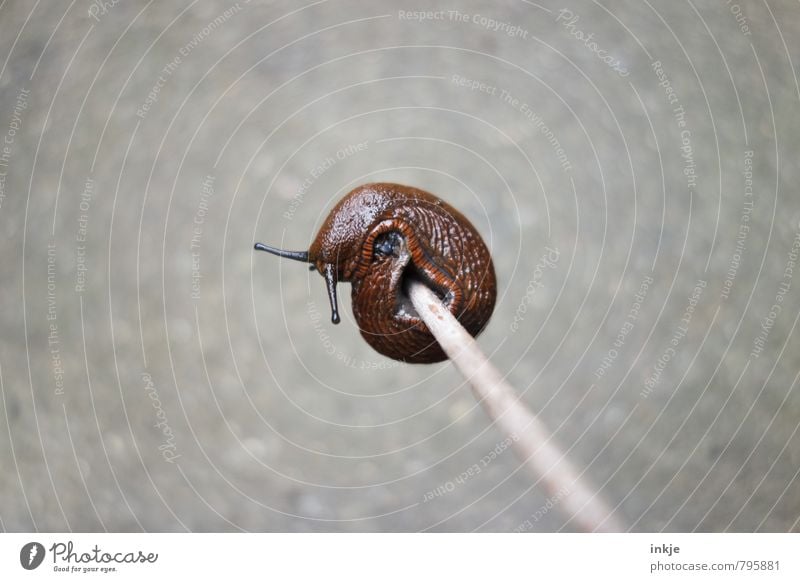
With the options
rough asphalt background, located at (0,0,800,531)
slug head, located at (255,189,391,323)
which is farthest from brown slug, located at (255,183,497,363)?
rough asphalt background, located at (0,0,800,531)

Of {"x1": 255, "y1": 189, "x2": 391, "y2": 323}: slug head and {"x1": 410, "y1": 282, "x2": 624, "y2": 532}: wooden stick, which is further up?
{"x1": 255, "y1": 189, "x2": 391, "y2": 323}: slug head

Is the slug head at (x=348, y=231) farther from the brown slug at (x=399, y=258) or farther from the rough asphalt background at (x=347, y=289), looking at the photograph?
the rough asphalt background at (x=347, y=289)

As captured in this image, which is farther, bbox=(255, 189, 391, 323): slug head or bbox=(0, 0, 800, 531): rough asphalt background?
bbox=(0, 0, 800, 531): rough asphalt background

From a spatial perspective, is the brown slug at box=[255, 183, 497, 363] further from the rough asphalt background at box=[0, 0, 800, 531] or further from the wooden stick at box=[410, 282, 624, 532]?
the rough asphalt background at box=[0, 0, 800, 531]

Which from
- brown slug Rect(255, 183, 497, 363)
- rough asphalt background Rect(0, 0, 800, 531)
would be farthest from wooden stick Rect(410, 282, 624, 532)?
rough asphalt background Rect(0, 0, 800, 531)

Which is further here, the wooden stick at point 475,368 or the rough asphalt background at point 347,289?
the rough asphalt background at point 347,289

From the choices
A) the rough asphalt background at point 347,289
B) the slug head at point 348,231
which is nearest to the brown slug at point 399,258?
the slug head at point 348,231
